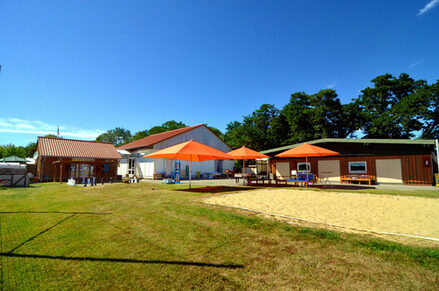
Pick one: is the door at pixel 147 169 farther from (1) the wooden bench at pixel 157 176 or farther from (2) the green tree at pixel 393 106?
(2) the green tree at pixel 393 106

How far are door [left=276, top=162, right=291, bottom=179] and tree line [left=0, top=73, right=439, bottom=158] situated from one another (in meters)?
15.1

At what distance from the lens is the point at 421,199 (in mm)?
7918

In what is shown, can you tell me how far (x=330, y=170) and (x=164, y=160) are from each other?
54.8ft

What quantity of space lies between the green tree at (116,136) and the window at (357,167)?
7710cm

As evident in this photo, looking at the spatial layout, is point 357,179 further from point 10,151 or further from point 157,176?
point 10,151

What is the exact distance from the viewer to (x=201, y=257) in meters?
2.96

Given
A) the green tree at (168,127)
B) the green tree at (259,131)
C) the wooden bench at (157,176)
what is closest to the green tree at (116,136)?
the green tree at (168,127)

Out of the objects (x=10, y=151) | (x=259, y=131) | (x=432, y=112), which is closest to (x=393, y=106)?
(x=432, y=112)

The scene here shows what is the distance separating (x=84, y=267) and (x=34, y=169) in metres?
27.6

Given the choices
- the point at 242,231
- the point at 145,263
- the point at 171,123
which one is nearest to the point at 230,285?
the point at 145,263

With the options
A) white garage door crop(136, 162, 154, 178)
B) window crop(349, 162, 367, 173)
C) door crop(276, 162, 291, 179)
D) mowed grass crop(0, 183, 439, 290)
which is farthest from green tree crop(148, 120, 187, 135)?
mowed grass crop(0, 183, 439, 290)

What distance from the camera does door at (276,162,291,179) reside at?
2030 centimetres

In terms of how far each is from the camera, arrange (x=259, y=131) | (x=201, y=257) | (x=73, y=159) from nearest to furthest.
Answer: (x=201, y=257)
(x=73, y=159)
(x=259, y=131)

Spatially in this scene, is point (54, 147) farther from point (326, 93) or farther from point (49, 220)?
point (326, 93)
